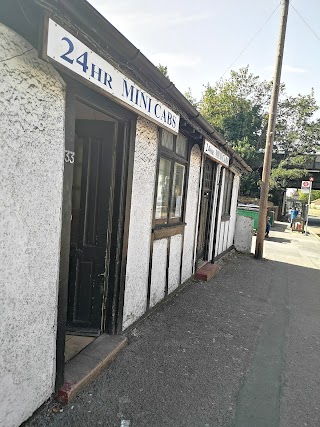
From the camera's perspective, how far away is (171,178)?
4.80 metres

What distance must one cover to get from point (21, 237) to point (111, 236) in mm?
1494

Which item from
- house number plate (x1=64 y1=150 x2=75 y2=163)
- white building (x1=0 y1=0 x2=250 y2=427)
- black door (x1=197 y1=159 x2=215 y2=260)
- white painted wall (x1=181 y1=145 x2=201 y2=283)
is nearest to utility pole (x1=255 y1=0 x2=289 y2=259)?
black door (x1=197 y1=159 x2=215 y2=260)

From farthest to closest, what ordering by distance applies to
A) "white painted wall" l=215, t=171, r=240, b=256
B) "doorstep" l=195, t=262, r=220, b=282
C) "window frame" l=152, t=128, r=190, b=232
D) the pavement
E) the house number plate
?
"white painted wall" l=215, t=171, r=240, b=256, "doorstep" l=195, t=262, r=220, b=282, "window frame" l=152, t=128, r=190, b=232, the pavement, the house number plate

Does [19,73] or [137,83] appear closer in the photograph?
[19,73]

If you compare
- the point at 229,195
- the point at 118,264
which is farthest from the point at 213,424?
the point at 229,195

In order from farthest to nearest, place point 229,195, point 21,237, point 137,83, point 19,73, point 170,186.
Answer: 1. point 229,195
2. point 170,186
3. point 137,83
4. point 21,237
5. point 19,73

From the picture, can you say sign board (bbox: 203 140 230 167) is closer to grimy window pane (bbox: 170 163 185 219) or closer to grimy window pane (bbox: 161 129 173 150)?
grimy window pane (bbox: 170 163 185 219)

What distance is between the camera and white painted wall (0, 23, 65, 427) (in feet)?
6.08

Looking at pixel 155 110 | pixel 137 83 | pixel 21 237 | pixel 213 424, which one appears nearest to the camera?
pixel 21 237

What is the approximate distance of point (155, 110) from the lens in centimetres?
335

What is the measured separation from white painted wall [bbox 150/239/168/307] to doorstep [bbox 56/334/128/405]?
108 cm

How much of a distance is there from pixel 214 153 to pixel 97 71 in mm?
4364

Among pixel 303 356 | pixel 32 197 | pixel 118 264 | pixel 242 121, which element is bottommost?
pixel 303 356

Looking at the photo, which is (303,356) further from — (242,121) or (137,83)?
(242,121)
